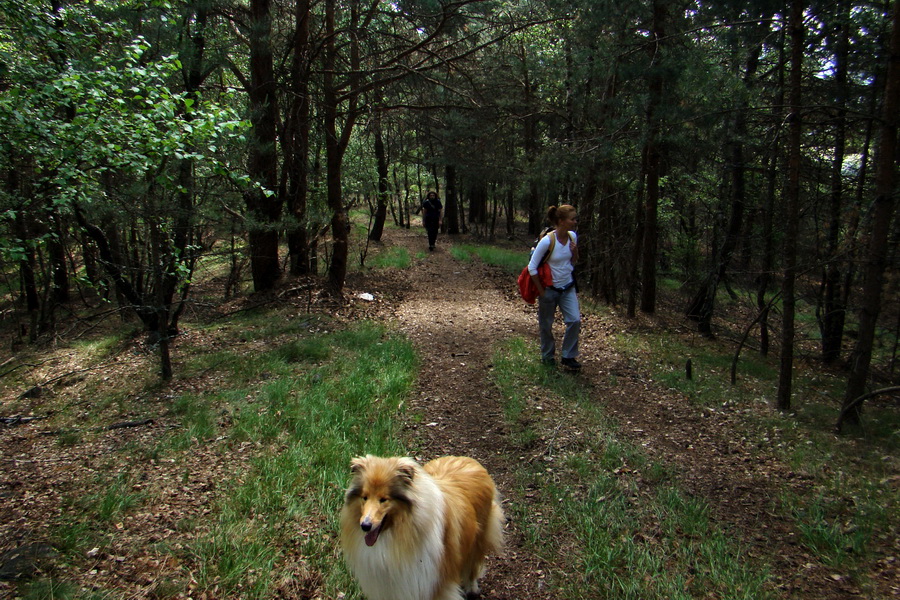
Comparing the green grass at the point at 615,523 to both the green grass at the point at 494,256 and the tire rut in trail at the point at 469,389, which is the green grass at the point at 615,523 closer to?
the tire rut in trail at the point at 469,389

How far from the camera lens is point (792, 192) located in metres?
5.90

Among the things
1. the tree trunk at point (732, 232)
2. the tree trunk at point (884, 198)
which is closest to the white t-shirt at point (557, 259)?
the tree trunk at point (884, 198)

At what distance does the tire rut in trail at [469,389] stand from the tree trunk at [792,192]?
3623mm

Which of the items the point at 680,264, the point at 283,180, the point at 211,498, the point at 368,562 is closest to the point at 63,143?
the point at 211,498

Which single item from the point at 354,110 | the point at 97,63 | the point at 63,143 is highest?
the point at 354,110

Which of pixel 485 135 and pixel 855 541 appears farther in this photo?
pixel 485 135

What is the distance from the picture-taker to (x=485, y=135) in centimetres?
1245

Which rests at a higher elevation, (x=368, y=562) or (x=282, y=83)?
(x=282, y=83)

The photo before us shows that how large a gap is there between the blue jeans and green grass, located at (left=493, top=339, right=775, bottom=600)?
4.86 feet

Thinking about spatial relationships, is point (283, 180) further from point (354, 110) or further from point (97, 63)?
point (97, 63)

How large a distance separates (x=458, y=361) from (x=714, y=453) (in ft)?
13.3

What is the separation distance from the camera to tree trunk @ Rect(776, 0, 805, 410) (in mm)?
5621

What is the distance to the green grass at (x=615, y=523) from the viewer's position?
3.41m

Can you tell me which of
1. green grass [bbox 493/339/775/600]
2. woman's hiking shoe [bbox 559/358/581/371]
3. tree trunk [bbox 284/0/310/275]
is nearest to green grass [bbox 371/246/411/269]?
tree trunk [bbox 284/0/310/275]
